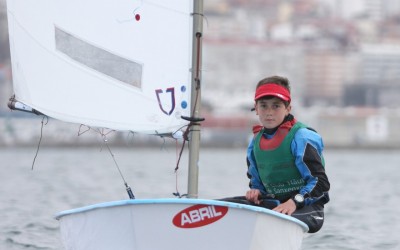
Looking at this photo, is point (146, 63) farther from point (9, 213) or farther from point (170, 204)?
point (9, 213)

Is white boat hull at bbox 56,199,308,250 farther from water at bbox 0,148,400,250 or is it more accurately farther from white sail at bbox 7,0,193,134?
white sail at bbox 7,0,193,134

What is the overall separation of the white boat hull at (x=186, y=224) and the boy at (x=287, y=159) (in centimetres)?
41

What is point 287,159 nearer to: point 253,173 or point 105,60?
point 253,173

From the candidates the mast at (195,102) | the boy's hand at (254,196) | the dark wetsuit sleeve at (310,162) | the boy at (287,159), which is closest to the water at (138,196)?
the mast at (195,102)

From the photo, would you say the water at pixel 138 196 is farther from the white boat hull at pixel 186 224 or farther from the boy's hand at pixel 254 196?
the white boat hull at pixel 186 224

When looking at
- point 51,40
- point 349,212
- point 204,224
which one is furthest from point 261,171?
point 349,212

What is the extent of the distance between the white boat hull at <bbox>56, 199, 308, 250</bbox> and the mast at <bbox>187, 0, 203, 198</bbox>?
2.22 feet

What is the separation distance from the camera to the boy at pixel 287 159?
631cm

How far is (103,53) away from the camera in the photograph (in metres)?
6.77

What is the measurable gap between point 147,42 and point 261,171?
0.97 meters

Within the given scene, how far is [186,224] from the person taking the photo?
586cm

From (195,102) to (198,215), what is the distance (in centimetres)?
96

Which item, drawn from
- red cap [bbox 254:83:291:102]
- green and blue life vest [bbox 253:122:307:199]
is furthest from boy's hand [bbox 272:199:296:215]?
red cap [bbox 254:83:291:102]

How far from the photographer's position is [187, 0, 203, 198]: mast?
652cm
